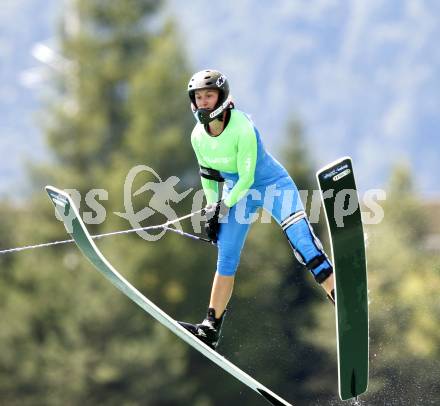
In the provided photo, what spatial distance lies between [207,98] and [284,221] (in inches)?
51.4

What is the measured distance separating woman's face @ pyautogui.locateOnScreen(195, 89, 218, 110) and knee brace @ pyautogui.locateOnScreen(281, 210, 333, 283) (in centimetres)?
124

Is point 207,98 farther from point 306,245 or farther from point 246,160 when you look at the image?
point 306,245

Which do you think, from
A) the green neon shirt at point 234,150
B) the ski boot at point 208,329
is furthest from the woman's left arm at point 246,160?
the ski boot at point 208,329

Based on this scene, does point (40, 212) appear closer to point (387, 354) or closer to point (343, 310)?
point (387, 354)

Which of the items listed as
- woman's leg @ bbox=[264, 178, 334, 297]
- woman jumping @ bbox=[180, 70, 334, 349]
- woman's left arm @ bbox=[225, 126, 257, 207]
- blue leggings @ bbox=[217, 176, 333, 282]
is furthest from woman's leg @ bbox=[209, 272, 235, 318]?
woman's left arm @ bbox=[225, 126, 257, 207]

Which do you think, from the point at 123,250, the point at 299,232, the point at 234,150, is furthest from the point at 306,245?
the point at 123,250

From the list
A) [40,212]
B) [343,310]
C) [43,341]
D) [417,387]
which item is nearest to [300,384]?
[417,387]

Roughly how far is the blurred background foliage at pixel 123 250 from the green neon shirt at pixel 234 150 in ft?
30.7

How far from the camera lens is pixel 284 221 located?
10664mm

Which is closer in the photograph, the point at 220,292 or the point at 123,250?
the point at 220,292

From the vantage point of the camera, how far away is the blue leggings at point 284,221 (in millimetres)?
10633

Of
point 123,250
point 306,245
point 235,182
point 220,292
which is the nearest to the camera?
point 306,245

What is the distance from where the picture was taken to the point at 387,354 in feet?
47.0

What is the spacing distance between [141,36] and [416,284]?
82.3ft
